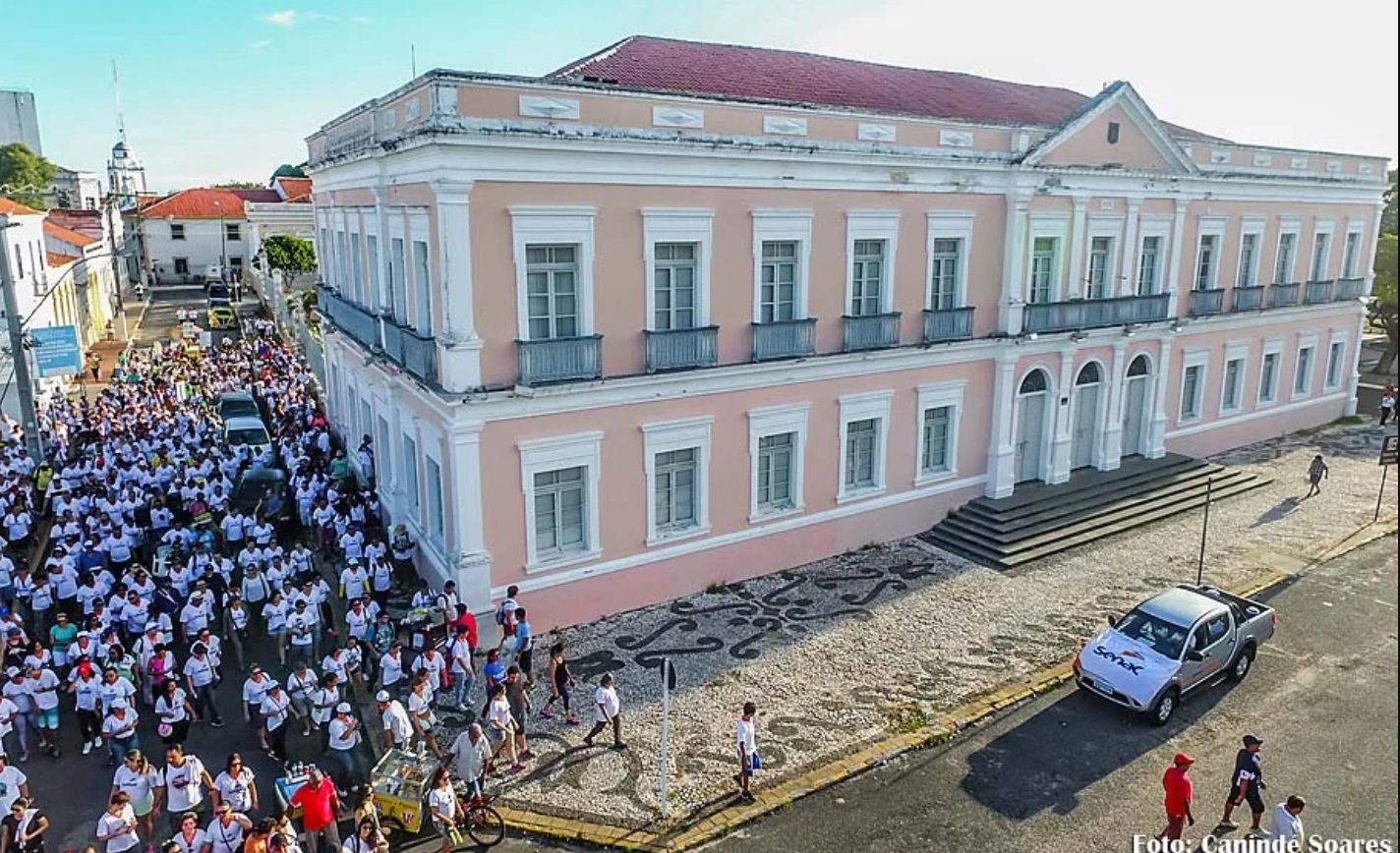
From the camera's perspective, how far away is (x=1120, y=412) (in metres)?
23.0

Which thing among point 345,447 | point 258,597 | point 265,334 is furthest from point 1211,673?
point 265,334

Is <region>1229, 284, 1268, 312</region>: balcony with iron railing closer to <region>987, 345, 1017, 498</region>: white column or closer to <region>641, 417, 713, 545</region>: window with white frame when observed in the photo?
<region>987, 345, 1017, 498</region>: white column

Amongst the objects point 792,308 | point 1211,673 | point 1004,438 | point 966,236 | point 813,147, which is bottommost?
point 1211,673

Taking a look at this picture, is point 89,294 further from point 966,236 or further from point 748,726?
point 748,726

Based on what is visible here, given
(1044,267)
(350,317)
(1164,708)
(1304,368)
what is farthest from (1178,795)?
(1304,368)

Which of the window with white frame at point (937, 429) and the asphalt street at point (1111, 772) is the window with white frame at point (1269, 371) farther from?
the asphalt street at point (1111, 772)

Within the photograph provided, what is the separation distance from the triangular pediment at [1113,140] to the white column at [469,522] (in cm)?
1259

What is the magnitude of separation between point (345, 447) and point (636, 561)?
1286cm

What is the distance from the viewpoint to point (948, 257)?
63.7 feet

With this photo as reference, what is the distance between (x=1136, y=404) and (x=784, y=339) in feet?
38.1

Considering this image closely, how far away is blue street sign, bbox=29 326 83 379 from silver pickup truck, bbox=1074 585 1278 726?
23.6 m

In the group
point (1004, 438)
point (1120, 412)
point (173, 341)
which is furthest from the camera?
point (173, 341)

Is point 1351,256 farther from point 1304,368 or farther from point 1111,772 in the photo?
point 1111,772

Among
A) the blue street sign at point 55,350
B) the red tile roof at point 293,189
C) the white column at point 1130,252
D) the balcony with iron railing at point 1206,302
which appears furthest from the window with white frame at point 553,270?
the red tile roof at point 293,189
